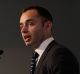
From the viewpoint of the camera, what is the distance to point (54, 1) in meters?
2.76

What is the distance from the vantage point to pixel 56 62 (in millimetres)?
875

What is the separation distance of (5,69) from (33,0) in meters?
0.83

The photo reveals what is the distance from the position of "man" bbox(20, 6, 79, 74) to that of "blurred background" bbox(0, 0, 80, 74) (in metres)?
1.64

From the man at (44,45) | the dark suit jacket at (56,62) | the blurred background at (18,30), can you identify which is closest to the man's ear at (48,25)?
the man at (44,45)

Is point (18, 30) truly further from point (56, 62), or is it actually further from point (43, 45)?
point (56, 62)

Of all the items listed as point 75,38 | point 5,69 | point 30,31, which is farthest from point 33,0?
point 30,31

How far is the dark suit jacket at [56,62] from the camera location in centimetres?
87

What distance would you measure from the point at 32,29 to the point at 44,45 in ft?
0.27

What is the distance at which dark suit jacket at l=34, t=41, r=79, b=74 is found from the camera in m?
0.87

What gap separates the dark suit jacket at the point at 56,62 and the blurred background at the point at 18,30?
1742 mm

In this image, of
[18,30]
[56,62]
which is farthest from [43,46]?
[18,30]

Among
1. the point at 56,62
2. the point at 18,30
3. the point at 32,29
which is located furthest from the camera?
the point at 18,30

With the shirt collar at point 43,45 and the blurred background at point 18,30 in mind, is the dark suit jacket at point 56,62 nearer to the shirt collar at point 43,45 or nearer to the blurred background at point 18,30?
the shirt collar at point 43,45

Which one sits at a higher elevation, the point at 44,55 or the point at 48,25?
the point at 48,25
